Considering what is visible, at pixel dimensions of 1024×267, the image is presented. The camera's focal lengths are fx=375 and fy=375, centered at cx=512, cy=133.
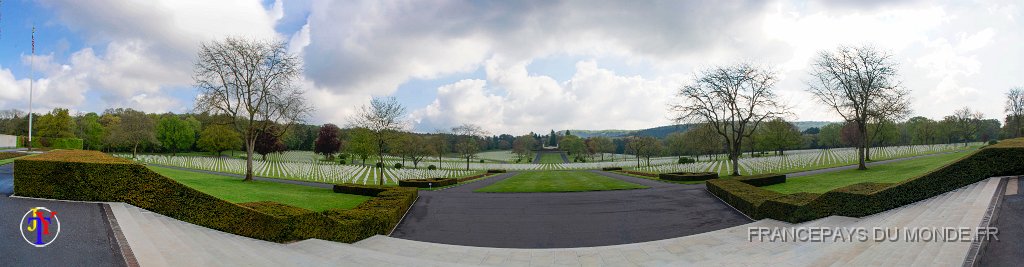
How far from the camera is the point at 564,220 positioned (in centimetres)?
1537

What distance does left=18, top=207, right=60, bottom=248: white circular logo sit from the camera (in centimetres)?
813

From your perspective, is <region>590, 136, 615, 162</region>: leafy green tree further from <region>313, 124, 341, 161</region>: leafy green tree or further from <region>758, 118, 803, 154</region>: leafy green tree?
<region>313, 124, 341, 161</region>: leafy green tree

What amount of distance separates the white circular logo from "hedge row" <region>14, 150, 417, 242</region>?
6.80ft

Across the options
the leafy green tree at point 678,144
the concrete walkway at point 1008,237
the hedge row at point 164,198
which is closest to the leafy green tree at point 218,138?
the hedge row at point 164,198

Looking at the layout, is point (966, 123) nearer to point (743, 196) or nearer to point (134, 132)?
point (743, 196)

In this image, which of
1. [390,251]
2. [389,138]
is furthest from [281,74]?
[390,251]

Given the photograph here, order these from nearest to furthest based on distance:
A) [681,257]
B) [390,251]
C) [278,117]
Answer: [681,257] < [390,251] < [278,117]

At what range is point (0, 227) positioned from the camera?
893cm

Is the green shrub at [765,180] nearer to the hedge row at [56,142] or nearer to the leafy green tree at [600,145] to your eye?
the hedge row at [56,142]

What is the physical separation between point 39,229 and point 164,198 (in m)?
2.97

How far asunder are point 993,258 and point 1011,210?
A: 3823 mm

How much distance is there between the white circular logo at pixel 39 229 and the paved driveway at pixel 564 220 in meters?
8.17

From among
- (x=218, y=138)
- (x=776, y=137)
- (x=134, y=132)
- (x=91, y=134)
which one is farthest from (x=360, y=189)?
(x=91, y=134)

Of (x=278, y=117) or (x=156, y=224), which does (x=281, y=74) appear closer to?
(x=278, y=117)
